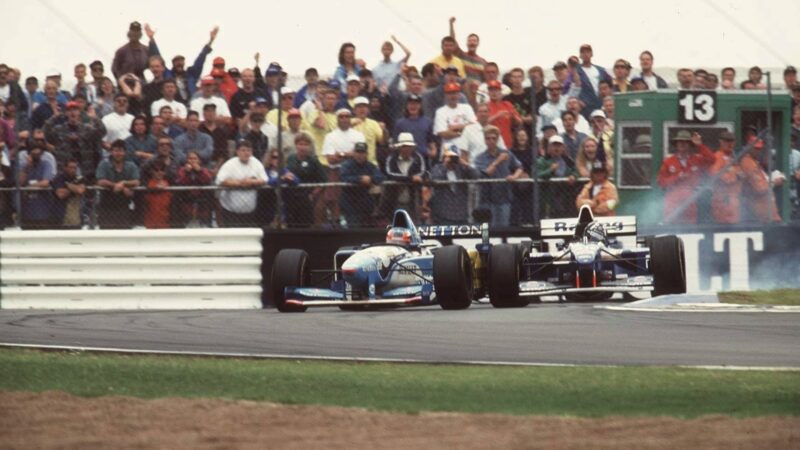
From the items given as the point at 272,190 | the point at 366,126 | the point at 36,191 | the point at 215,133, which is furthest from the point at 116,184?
the point at 366,126

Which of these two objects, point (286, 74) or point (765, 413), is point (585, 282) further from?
point (765, 413)

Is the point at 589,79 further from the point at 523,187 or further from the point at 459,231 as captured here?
the point at 459,231

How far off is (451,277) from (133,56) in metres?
5.76

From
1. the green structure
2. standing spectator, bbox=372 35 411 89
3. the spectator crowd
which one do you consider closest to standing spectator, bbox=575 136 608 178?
the spectator crowd

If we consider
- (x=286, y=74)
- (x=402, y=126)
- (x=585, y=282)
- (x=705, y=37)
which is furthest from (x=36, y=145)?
(x=705, y=37)

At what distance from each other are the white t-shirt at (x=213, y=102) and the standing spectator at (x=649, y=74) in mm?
4894

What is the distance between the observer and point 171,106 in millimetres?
18656

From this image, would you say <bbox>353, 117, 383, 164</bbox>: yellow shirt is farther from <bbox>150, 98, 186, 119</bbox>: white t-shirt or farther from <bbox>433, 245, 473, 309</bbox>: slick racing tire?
<bbox>433, 245, 473, 309</bbox>: slick racing tire

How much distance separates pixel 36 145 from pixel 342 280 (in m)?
4.10

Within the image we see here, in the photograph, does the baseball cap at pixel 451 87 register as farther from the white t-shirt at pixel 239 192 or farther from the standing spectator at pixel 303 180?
the white t-shirt at pixel 239 192

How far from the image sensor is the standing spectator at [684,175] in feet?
59.0

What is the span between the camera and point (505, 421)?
8086 millimetres

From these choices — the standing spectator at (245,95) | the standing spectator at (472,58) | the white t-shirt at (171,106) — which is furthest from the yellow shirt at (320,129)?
the standing spectator at (472,58)

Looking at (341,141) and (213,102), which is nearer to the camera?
(341,141)
